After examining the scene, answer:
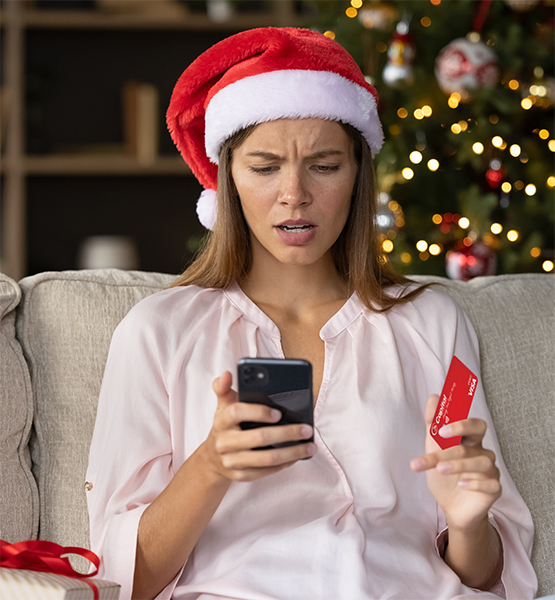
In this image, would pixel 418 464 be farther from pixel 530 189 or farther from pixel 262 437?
pixel 530 189

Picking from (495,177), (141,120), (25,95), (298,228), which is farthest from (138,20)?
(298,228)

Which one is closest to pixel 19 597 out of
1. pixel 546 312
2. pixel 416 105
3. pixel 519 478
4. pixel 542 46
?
pixel 519 478

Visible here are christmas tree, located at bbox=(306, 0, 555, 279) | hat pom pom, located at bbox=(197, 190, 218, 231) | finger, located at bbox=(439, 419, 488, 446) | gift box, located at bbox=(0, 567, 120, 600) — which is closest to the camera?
gift box, located at bbox=(0, 567, 120, 600)

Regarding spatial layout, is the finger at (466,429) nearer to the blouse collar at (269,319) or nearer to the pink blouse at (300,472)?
the pink blouse at (300,472)

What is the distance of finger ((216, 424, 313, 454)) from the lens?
82 centimetres

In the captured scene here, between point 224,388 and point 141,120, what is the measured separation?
2.73m

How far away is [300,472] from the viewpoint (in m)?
1.07

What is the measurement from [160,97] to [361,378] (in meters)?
2.63

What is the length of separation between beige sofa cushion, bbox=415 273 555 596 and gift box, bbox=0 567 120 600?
2.59 ft

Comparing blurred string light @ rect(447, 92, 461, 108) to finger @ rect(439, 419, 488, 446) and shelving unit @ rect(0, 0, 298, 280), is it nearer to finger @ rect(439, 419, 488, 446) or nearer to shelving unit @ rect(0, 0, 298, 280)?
shelving unit @ rect(0, 0, 298, 280)

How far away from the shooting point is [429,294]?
129 cm

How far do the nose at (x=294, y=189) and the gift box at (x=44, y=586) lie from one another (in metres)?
0.60

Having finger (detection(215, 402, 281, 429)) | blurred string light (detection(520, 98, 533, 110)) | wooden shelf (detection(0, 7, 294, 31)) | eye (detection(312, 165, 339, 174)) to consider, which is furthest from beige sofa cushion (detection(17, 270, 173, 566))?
wooden shelf (detection(0, 7, 294, 31))

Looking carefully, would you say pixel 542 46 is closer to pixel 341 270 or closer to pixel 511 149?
pixel 511 149
